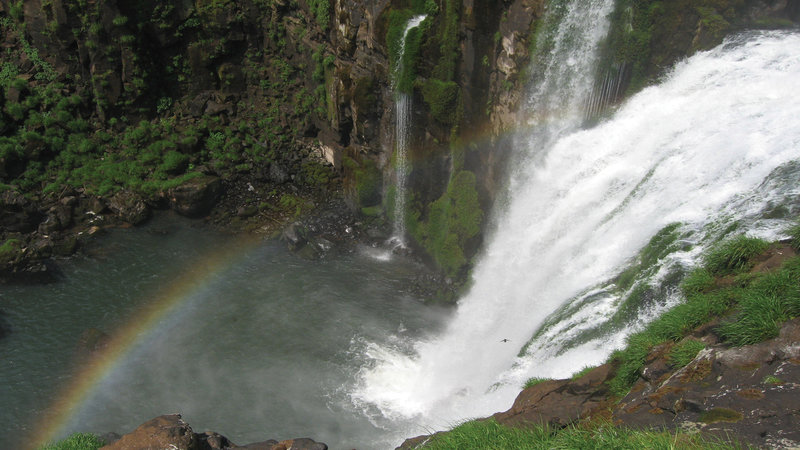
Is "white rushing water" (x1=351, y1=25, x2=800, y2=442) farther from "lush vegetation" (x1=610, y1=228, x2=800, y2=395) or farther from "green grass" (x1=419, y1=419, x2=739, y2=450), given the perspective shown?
"green grass" (x1=419, y1=419, x2=739, y2=450)

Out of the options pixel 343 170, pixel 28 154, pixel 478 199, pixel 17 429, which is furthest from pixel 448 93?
pixel 28 154

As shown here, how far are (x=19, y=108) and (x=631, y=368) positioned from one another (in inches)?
1128

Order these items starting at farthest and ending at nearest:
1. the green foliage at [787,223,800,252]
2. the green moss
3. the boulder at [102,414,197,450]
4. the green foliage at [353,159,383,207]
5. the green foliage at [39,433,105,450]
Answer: the green foliage at [353,159,383,207] → the green foliage at [39,433,105,450] → the boulder at [102,414,197,450] → the green foliage at [787,223,800,252] → the green moss

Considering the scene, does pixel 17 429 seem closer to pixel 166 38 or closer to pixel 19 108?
pixel 19 108

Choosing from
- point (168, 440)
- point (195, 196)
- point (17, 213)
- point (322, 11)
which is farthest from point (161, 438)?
point (322, 11)

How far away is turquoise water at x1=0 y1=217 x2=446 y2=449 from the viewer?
1789cm

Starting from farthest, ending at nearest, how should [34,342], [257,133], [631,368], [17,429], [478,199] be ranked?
[257,133], [478,199], [34,342], [17,429], [631,368]

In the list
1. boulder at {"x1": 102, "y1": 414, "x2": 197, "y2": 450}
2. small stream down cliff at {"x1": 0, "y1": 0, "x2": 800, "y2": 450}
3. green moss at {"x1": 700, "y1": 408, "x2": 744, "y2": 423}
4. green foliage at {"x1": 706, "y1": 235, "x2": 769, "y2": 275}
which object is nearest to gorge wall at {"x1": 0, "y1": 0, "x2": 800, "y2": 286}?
small stream down cliff at {"x1": 0, "y1": 0, "x2": 800, "y2": 450}

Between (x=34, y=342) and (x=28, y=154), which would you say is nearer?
(x=34, y=342)

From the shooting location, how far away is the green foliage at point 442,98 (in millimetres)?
21562

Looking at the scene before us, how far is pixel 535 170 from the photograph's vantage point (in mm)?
20906

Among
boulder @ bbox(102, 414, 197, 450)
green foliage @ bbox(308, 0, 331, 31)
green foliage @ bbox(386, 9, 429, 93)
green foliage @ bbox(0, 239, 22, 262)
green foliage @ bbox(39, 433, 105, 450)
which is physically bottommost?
green foliage @ bbox(39, 433, 105, 450)

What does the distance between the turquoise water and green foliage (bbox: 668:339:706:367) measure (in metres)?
8.94

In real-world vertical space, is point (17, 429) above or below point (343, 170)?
below
